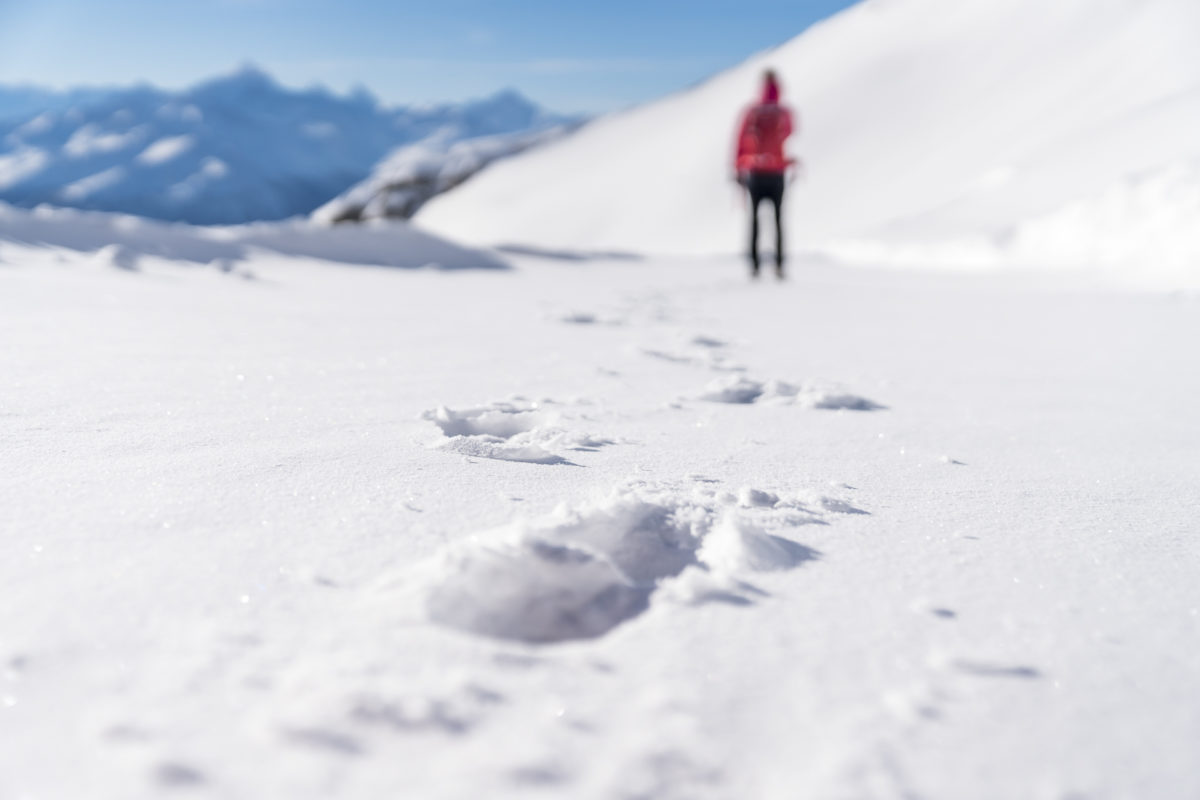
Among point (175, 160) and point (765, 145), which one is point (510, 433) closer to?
point (765, 145)

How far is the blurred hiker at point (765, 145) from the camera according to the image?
5.39 m

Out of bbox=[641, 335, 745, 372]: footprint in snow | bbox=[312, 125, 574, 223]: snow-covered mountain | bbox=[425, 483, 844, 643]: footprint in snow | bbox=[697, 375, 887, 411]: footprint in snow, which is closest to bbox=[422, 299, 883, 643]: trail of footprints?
bbox=[425, 483, 844, 643]: footprint in snow

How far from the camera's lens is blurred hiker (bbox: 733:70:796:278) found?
5.39m

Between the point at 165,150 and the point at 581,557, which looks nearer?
the point at 581,557

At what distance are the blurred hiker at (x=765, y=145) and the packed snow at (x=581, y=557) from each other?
2.52m

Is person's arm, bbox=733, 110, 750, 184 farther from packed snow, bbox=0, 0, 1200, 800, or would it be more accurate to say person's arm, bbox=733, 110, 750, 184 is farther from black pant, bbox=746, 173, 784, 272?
packed snow, bbox=0, 0, 1200, 800

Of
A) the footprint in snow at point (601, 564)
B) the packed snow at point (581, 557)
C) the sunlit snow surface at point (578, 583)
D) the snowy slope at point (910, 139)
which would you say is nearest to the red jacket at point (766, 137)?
the snowy slope at point (910, 139)

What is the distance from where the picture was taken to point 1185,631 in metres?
0.84

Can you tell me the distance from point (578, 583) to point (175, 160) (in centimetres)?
13343

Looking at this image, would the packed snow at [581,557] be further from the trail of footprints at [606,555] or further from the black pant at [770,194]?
the black pant at [770,194]

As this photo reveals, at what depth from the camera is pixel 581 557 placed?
894mm

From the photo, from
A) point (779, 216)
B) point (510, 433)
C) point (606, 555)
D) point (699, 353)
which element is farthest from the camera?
point (779, 216)

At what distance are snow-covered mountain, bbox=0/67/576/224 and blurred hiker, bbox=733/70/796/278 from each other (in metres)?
117

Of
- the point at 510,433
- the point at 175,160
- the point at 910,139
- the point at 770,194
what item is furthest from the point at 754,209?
the point at 175,160
